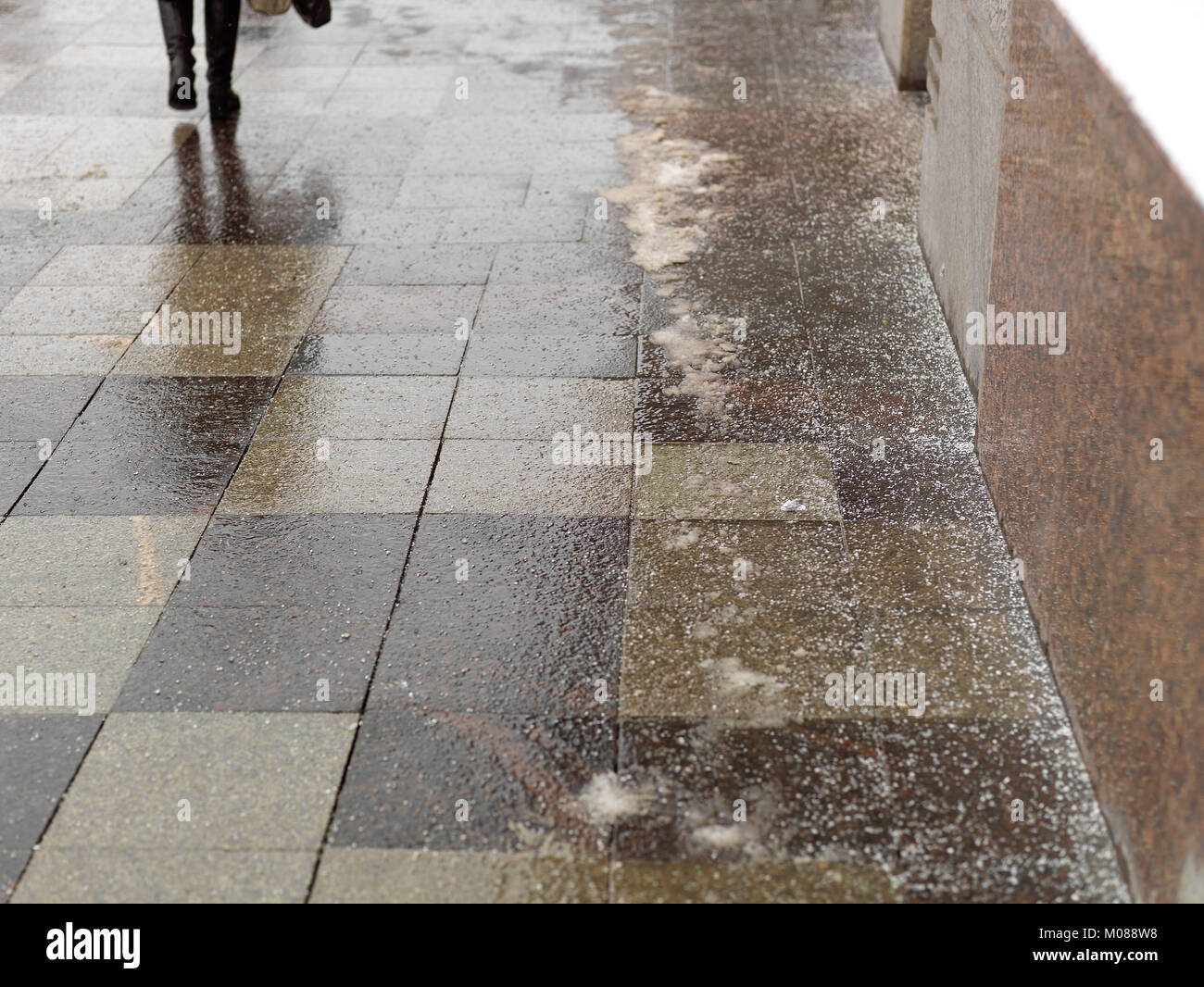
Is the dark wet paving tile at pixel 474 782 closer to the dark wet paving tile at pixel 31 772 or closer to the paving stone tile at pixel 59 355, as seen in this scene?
the dark wet paving tile at pixel 31 772

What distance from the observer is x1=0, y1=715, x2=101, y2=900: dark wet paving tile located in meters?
3.50

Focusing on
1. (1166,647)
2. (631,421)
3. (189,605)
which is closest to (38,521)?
(189,605)

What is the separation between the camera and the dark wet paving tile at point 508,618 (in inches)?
159

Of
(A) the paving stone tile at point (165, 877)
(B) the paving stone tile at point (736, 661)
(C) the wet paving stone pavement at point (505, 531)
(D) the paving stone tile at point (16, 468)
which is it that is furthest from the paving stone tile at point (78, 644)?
(B) the paving stone tile at point (736, 661)

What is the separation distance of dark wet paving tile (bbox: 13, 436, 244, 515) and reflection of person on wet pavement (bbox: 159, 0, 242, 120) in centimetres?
412

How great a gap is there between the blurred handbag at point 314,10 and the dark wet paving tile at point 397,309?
2967 mm

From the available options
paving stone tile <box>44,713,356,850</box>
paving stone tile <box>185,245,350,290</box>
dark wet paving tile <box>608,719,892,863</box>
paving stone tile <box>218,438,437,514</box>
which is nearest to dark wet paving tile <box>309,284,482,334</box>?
paving stone tile <box>185,245,350,290</box>

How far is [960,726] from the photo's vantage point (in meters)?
3.85

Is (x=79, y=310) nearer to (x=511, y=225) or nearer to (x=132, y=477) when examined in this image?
(x=132, y=477)

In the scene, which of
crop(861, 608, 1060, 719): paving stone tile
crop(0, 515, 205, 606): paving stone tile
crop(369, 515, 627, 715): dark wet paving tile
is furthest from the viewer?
crop(0, 515, 205, 606): paving stone tile

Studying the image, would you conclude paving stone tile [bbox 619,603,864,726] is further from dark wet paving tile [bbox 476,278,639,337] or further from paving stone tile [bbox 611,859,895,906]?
dark wet paving tile [bbox 476,278,639,337]

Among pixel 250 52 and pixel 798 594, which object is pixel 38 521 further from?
pixel 250 52

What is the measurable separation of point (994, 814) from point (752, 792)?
0.63m

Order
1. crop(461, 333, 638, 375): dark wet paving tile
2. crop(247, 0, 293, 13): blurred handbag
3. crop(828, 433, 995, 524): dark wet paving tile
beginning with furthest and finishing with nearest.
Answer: crop(247, 0, 293, 13): blurred handbag → crop(461, 333, 638, 375): dark wet paving tile → crop(828, 433, 995, 524): dark wet paving tile
